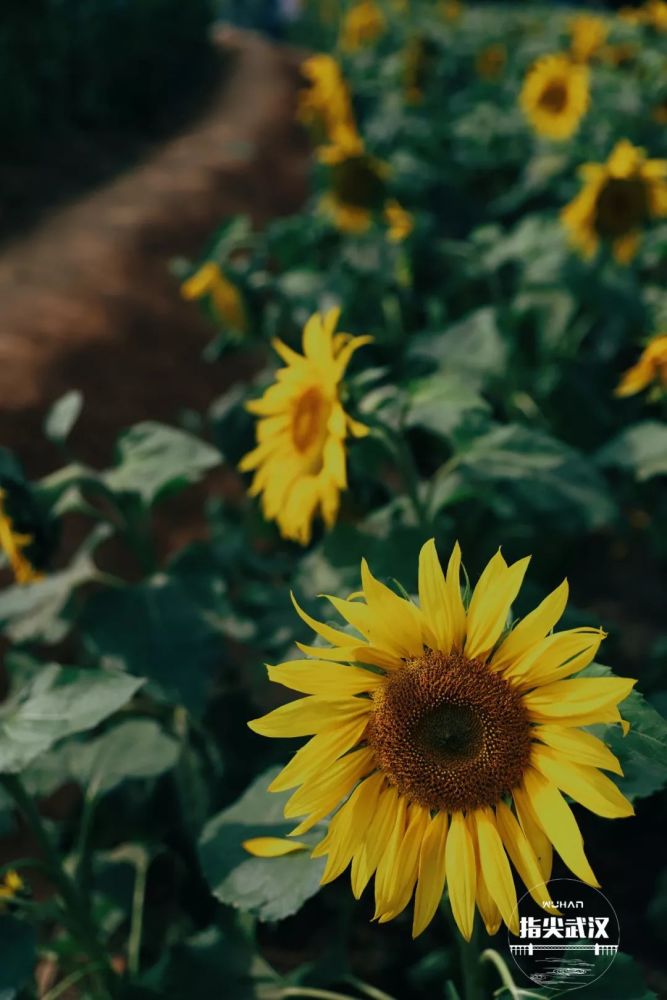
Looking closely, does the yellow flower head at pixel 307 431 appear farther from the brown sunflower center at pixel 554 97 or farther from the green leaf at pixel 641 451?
the brown sunflower center at pixel 554 97

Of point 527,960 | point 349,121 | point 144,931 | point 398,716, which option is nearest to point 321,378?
point 398,716

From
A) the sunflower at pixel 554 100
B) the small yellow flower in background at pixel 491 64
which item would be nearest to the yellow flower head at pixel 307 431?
the sunflower at pixel 554 100

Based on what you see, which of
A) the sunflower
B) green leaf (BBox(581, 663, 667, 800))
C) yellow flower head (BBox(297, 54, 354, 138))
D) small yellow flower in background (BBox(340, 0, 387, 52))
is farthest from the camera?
small yellow flower in background (BBox(340, 0, 387, 52))

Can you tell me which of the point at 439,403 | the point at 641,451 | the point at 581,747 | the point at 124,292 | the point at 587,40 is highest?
the point at 581,747

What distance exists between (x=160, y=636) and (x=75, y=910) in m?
0.42

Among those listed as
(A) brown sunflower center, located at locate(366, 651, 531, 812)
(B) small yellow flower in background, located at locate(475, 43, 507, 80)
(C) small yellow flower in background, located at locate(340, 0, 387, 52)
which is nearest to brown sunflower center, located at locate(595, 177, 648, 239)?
(A) brown sunflower center, located at locate(366, 651, 531, 812)

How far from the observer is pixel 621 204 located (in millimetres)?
2355

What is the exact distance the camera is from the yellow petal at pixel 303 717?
0.85m

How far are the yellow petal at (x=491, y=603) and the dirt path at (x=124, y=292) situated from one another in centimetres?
221

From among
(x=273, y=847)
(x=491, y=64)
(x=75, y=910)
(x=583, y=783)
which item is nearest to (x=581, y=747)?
(x=583, y=783)

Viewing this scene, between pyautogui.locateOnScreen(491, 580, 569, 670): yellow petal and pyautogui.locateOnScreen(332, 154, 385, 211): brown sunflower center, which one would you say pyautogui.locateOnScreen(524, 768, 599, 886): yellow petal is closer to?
pyautogui.locateOnScreen(491, 580, 569, 670): yellow petal

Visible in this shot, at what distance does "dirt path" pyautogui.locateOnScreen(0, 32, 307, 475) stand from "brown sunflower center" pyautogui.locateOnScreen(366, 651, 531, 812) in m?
2.17

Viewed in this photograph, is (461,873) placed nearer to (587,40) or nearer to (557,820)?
(557,820)

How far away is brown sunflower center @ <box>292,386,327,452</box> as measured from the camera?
1421mm
